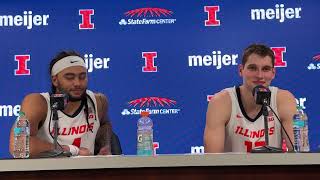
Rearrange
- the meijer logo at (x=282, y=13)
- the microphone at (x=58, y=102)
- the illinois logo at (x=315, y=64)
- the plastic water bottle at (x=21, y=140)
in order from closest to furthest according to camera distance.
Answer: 1. the microphone at (x=58, y=102)
2. the plastic water bottle at (x=21, y=140)
3. the illinois logo at (x=315, y=64)
4. the meijer logo at (x=282, y=13)

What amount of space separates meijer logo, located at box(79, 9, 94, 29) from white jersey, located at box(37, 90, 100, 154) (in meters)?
1.27

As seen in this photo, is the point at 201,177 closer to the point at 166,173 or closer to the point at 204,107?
the point at 166,173

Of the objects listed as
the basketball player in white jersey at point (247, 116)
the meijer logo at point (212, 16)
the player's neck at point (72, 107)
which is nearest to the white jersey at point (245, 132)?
the basketball player in white jersey at point (247, 116)

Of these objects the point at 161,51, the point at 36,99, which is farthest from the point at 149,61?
the point at 36,99

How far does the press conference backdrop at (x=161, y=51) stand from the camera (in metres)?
4.59

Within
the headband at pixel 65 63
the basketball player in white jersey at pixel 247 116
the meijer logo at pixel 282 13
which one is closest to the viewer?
the basketball player in white jersey at pixel 247 116

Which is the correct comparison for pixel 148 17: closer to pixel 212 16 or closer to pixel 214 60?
pixel 212 16

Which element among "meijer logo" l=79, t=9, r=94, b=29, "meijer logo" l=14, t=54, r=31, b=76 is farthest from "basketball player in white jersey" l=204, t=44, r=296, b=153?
"meijer logo" l=14, t=54, r=31, b=76

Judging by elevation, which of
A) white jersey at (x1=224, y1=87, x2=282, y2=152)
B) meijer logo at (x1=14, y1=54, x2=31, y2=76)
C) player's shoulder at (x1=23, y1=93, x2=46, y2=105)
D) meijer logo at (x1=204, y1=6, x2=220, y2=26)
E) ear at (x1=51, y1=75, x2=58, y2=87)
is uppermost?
meijer logo at (x1=204, y1=6, x2=220, y2=26)

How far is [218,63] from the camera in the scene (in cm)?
462

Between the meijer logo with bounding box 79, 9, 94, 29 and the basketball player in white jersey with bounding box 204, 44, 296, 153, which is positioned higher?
the meijer logo with bounding box 79, 9, 94, 29

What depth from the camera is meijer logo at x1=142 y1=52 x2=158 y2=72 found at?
15.2 ft

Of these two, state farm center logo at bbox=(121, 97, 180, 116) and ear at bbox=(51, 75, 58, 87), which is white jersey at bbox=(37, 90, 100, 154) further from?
state farm center logo at bbox=(121, 97, 180, 116)

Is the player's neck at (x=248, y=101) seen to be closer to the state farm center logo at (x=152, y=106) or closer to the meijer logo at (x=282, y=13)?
the state farm center logo at (x=152, y=106)
